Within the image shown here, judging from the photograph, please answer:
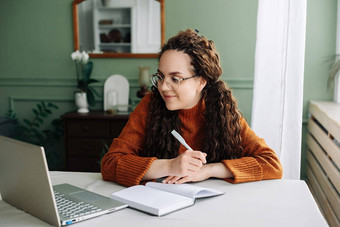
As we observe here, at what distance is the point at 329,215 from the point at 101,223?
178 cm

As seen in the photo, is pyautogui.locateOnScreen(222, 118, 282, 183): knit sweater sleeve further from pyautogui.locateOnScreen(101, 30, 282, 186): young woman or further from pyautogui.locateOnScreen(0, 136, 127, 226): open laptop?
pyautogui.locateOnScreen(0, 136, 127, 226): open laptop

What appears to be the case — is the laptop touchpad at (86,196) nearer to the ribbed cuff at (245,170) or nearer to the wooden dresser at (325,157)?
the ribbed cuff at (245,170)

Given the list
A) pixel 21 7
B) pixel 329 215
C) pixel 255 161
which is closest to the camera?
pixel 255 161

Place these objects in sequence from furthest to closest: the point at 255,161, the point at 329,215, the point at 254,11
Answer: the point at 254,11
the point at 329,215
the point at 255,161

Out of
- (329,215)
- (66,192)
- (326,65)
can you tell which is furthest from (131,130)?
(326,65)

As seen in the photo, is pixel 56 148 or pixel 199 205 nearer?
pixel 199 205

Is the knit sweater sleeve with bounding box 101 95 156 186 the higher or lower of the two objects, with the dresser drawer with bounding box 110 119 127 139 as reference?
higher

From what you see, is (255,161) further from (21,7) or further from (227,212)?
(21,7)

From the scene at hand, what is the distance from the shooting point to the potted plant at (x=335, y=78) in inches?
114

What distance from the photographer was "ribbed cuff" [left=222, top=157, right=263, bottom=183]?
134 cm

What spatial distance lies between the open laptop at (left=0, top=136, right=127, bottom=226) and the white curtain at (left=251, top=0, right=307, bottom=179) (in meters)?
1.51

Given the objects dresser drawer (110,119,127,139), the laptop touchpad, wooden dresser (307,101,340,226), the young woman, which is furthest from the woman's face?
dresser drawer (110,119,127,139)

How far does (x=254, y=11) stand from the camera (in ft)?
10.5

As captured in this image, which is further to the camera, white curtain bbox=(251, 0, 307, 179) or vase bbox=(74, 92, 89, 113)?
vase bbox=(74, 92, 89, 113)
